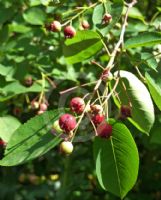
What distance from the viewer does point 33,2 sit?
168cm

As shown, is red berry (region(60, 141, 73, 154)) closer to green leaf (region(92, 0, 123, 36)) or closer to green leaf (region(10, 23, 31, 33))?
green leaf (region(92, 0, 123, 36))

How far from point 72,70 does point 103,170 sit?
692 mm

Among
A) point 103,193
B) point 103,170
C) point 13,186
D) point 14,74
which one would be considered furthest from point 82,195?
point 103,170

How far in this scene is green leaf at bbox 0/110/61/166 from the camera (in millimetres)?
1074

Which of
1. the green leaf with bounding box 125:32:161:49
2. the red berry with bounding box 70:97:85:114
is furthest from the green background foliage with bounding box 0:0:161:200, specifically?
the red berry with bounding box 70:97:85:114

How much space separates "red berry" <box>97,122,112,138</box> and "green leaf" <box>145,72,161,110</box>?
0.12 metres

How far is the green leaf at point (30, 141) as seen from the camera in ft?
3.52

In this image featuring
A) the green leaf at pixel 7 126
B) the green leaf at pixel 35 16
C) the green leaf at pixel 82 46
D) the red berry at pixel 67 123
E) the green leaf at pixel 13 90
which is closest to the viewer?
the red berry at pixel 67 123

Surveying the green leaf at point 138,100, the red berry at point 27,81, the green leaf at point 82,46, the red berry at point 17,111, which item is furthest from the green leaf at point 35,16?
the green leaf at point 138,100

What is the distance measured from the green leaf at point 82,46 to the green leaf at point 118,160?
24 cm

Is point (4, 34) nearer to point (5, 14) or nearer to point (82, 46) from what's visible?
point (5, 14)

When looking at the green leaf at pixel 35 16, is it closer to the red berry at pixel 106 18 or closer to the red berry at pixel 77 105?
the red berry at pixel 106 18

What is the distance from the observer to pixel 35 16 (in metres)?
1.66

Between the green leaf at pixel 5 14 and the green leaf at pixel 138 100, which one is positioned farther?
the green leaf at pixel 5 14
